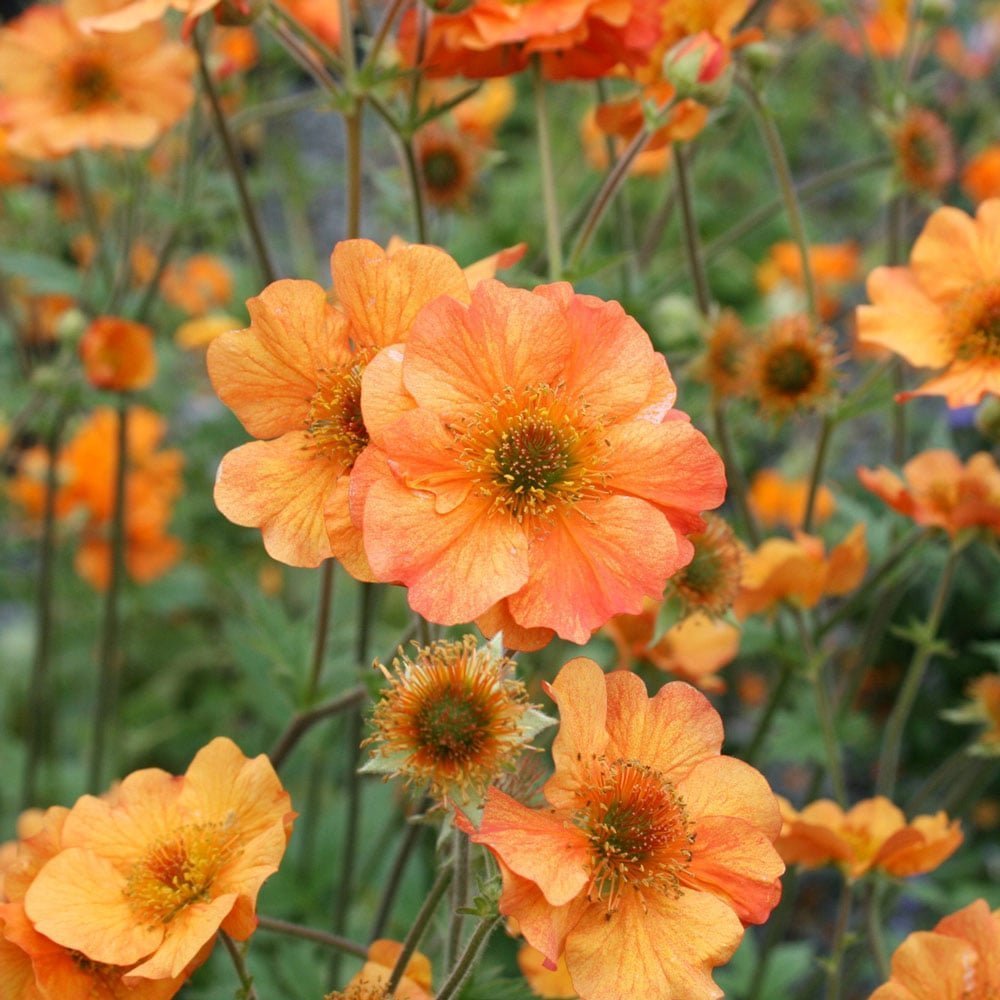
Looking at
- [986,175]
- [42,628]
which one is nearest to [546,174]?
[42,628]

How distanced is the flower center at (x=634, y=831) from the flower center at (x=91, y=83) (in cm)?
180

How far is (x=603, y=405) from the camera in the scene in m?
1.37

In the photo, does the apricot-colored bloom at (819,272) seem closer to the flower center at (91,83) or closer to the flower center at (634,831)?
the flower center at (91,83)

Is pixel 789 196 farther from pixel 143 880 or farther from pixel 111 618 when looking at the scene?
pixel 111 618

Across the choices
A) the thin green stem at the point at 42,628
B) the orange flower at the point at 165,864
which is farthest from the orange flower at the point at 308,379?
the thin green stem at the point at 42,628

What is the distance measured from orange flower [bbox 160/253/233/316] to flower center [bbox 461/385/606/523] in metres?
2.68

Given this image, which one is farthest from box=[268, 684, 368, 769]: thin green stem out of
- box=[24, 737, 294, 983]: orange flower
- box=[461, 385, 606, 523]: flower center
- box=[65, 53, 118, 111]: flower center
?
box=[65, 53, 118, 111]: flower center

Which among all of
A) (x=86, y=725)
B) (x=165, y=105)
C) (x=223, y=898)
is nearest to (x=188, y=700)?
(x=86, y=725)

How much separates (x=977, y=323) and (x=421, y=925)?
45.5 inches

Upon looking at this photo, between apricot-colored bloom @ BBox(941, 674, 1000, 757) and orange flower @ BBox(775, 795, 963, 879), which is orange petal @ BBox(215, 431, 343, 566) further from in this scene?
apricot-colored bloom @ BBox(941, 674, 1000, 757)

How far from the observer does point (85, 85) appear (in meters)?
2.46

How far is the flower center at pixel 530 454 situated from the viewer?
1.35 meters

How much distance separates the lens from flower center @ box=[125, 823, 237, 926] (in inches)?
53.6

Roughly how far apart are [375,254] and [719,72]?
2.42ft
